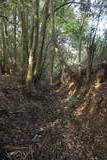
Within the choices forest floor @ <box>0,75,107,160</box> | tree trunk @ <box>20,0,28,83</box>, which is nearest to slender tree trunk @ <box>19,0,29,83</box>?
tree trunk @ <box>20,0,28,83</box>

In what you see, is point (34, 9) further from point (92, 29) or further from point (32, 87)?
point (32, 87)

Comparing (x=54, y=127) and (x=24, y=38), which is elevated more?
(x=24, y=38)

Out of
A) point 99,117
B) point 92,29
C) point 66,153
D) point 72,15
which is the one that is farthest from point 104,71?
point 72,15

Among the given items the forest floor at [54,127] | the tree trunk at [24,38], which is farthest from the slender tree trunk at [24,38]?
the forest floor at [54,127]

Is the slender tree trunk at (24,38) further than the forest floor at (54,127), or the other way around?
the slender tree trunk at (24,38)

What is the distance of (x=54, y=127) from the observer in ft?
22.7

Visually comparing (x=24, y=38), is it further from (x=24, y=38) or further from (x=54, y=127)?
(x=54, y=127)

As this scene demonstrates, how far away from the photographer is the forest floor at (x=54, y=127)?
5504mm

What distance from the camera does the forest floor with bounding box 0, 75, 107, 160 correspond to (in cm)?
550

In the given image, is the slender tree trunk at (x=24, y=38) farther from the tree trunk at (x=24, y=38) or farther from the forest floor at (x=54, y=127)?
the forest floor at (x=54, y=127)

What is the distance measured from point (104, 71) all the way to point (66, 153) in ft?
12.4

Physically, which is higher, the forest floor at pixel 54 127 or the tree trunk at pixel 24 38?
the tree trunk at pixel 24 38

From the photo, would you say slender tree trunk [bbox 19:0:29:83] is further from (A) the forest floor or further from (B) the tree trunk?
(A) the forest floor

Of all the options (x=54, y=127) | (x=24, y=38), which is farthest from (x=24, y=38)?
(x=54, y=127)
